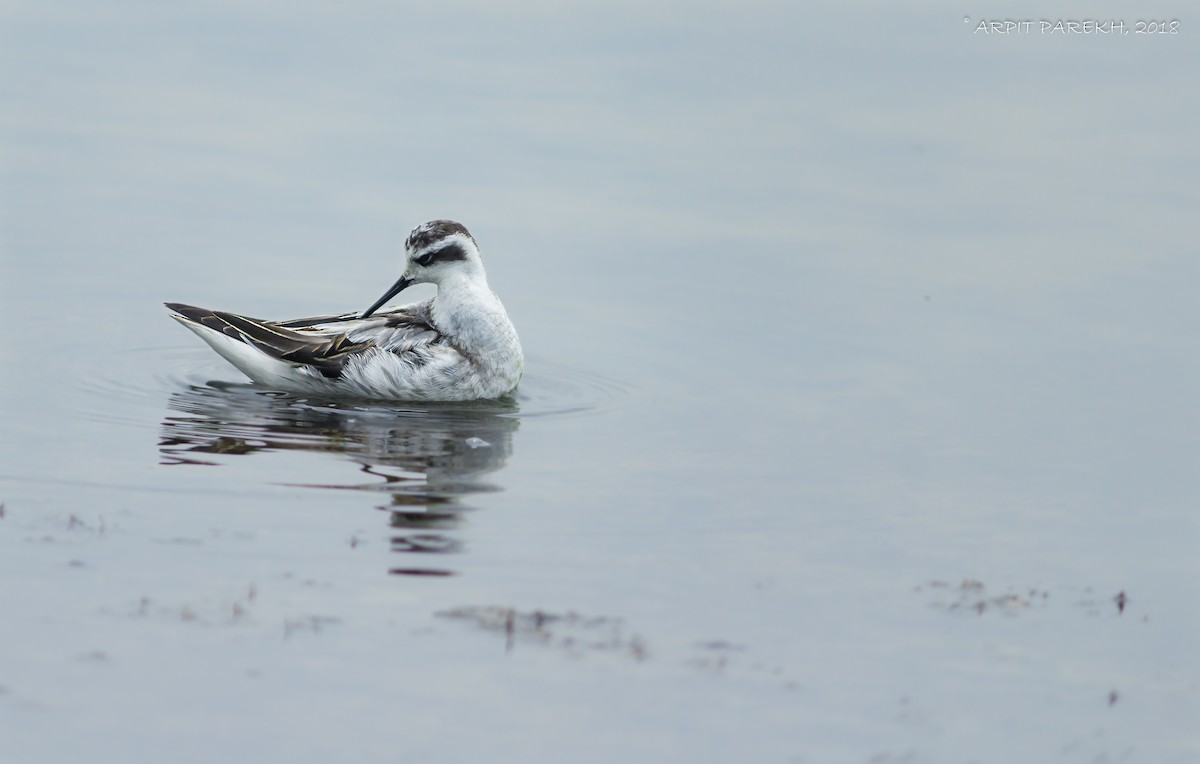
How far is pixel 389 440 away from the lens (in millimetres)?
12281

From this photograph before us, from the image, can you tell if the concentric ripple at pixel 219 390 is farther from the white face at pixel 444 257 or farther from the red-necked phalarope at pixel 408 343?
the white face at pixel 444 257

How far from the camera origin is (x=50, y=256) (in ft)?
54.5

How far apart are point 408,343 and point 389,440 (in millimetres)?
1786

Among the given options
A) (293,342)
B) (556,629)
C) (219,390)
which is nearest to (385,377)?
(293,342)

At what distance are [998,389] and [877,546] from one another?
4.07m

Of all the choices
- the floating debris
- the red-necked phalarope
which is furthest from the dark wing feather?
the floating debris

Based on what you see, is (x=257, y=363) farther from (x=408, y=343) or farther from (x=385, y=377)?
(x=408, y=343)

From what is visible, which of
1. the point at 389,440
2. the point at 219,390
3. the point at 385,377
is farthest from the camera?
the point at 219,390

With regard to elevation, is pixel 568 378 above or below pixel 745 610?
above

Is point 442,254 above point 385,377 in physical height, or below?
above

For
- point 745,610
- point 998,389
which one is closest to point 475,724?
point 745,610

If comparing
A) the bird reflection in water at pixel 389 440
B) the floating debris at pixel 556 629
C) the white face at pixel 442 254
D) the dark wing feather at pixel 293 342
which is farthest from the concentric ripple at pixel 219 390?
the floating debris at pixel 556 629

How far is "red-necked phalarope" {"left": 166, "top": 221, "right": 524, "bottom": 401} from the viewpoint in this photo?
1366cm

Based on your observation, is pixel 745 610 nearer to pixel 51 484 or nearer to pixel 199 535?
pixel 199 535
